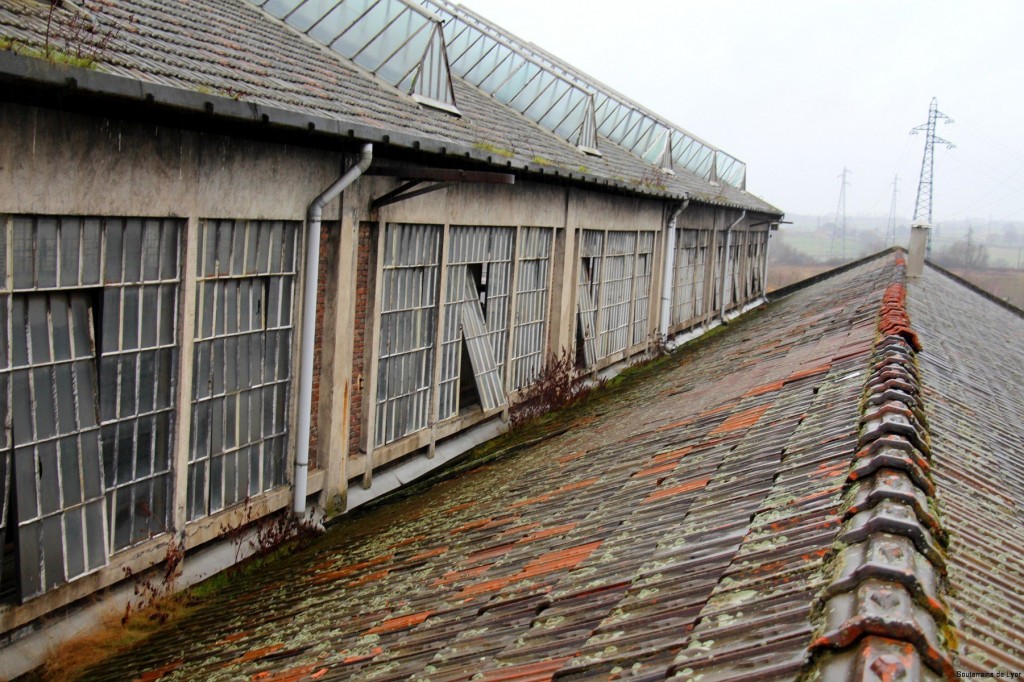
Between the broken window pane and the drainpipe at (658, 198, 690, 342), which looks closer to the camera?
the broken window pane

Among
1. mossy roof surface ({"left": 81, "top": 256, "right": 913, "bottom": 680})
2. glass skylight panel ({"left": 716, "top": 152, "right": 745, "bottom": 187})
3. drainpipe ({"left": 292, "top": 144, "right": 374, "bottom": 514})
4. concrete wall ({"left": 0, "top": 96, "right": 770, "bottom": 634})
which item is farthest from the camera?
glass skylight panel ({"left": 716, "top": 152, "right": 745, "bottom": 187})

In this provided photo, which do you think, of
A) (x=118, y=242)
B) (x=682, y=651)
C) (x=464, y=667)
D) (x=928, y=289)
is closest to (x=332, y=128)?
(x=118, y=242)

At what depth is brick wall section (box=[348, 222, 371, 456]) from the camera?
7641 millimetres

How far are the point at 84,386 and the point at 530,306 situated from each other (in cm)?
726

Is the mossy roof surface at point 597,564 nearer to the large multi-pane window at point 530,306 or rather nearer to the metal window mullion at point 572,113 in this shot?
the large multi-pane window at point 530,306

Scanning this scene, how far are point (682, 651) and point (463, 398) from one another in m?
8.68

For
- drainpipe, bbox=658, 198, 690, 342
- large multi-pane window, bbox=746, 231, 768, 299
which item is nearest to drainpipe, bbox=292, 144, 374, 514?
drainpipe, bbox=658, 198, 690, 342

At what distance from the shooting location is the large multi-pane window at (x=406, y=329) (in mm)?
8188

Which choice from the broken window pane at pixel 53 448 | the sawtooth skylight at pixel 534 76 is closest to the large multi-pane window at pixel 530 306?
the sawtooth skylight at pixel 534 76

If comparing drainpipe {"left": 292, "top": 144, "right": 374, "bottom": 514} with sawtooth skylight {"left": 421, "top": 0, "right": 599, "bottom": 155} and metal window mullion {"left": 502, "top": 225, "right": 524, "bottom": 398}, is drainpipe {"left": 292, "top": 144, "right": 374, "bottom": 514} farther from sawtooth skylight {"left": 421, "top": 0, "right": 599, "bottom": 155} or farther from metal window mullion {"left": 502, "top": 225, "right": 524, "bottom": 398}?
sawtooth skylight {"left": 421, "top": 0, "right": 599, "bottom": 155}

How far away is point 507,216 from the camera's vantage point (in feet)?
34.1

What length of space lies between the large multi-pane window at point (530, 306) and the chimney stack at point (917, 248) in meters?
7.84

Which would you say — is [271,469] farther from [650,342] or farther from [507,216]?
[650,342]

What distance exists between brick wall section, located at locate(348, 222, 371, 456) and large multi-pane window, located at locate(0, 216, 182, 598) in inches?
83.1
